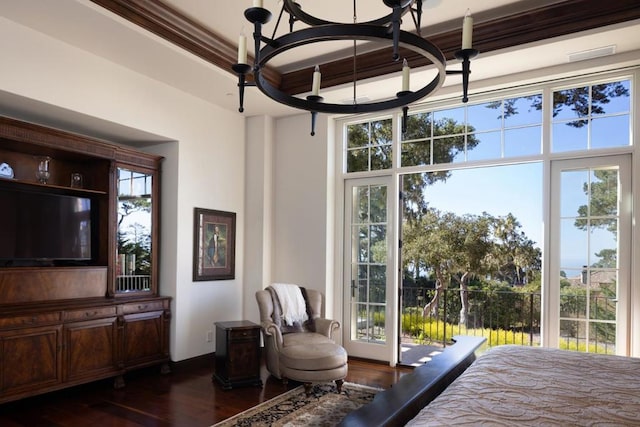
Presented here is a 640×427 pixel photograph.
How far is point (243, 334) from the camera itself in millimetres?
4176

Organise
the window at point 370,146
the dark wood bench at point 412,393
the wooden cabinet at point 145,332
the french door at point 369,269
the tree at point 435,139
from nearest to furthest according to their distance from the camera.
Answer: the dark wood bench at point 412,393 < the wooden cabinet at point 145,332 < the tree at point 435,139 < the french door at point 369,269 < the window at point 370,146

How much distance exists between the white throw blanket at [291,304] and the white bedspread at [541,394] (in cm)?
248

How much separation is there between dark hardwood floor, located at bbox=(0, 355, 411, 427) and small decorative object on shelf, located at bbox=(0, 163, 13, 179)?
1.87m

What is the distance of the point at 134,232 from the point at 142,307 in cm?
79

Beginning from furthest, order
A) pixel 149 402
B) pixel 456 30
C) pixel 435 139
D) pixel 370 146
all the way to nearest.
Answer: pixel 370 146
pixel 435 139
pixel 456 30
pixel 149 402

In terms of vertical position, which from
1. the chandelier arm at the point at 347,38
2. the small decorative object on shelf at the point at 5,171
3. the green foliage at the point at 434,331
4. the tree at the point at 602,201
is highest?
the chandelier arm at the point at 347,38

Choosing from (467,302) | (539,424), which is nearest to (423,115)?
(467,302)

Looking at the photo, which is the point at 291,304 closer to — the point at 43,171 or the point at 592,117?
the point at 43,171

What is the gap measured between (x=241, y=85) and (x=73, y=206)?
2.91m

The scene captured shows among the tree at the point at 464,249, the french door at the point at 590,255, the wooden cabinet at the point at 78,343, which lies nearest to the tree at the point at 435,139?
the french door at the point at 590,255

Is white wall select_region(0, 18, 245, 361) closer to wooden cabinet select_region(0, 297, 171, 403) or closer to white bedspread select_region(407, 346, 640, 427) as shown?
wooden cabinet select_region(0, 297, 171, 403)

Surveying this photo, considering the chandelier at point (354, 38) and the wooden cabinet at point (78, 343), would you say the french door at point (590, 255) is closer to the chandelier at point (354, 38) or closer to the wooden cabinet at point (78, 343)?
the chandelier at point (354, 38)

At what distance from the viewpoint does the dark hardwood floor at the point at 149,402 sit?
3.33 metres

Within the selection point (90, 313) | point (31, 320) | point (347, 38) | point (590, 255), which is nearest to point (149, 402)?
point (90, 313)
